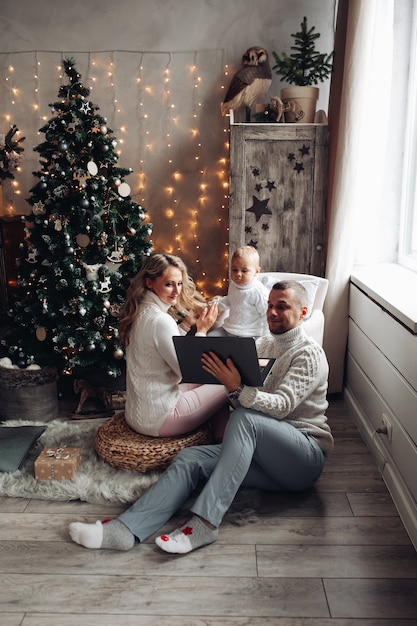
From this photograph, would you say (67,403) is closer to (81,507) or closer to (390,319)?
(81,507)

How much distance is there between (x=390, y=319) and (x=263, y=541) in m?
1.09

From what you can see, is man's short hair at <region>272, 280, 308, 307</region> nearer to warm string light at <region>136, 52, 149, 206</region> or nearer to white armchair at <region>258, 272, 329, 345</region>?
white armchair at <region>258, 272, 329, 345</region>

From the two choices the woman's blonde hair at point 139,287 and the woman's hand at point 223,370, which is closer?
the woman's hand at point 223,370

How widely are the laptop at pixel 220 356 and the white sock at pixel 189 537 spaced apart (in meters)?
0.53

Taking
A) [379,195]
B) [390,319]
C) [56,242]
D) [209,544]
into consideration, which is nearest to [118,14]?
[56,242]

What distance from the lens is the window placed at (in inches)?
130

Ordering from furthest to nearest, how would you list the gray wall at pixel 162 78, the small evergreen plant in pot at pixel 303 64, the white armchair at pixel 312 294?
the gray wall at pixel 162 78
the small evergreen plant in pot at pixel 303 64
the white armchair at pixel 312 294

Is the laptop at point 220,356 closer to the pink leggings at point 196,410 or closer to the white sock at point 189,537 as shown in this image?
the pink leggings at point 196,410

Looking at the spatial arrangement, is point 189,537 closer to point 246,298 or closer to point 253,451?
point 253,451

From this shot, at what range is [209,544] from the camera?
2143 millimetres

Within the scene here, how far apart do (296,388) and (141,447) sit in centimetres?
76

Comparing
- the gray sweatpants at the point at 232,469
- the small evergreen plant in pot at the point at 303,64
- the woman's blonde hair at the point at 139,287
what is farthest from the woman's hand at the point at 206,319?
the small evergreen plant in pot at the point at 303,64

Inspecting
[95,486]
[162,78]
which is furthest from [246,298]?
[162,78]

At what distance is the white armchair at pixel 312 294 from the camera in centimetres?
320
